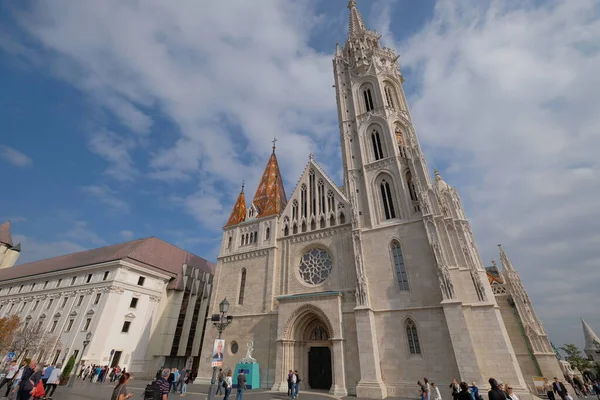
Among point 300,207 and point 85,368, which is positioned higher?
point 300,207

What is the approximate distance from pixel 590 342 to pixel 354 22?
59360 mm

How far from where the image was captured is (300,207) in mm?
23406

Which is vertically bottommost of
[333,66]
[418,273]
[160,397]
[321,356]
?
[160,397]

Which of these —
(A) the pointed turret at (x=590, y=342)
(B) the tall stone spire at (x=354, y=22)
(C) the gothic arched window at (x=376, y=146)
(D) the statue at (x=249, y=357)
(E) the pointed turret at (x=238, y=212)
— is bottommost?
(D) the statue at (x=249, y=357)

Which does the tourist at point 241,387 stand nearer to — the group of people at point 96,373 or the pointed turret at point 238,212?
the group of people at point 96,373

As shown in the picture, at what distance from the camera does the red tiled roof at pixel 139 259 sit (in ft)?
95.5

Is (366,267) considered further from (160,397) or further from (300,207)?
(160,397)

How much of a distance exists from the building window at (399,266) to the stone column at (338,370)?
496 centimetres

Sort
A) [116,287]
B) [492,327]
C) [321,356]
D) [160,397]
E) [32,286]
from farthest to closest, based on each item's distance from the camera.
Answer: [32,286], [116,287], [321,356], [492,327], [160,397]

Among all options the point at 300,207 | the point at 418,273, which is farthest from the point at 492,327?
the point at 300,207

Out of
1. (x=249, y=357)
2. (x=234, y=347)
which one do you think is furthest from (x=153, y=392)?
(x=234, y=347)

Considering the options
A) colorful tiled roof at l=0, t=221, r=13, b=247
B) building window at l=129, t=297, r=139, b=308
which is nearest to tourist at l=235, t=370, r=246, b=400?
building window at l=129, t=297, r=139, b=308

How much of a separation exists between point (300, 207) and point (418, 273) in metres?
10.3

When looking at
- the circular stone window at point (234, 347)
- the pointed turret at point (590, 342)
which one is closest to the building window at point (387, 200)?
the circular stone window at point (234, 347)
